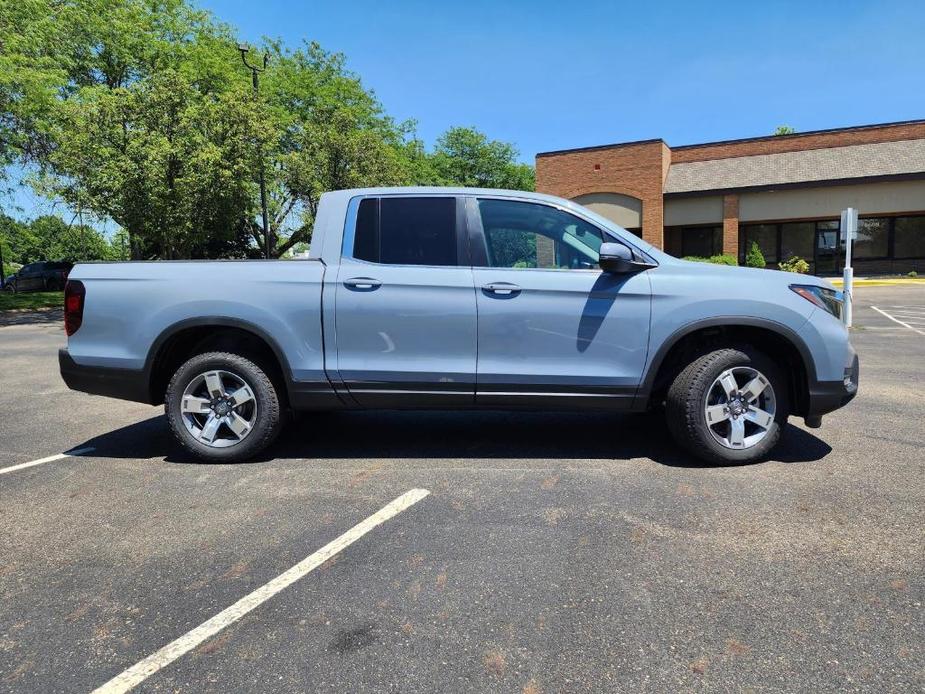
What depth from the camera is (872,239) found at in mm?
33000

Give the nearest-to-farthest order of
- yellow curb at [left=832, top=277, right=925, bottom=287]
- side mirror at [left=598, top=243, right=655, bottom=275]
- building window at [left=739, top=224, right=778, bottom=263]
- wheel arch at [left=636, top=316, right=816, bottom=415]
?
1. side mirror at [left=598, top=243, right=655, bottom=275]
2. wheel arch at [left=636, top=316, right=816, bottom=415]
3. yellow curb at [left=832, top=277, right=925, bottom=287]
4. building window at [left=739, top=224, right=778, bottom=263]

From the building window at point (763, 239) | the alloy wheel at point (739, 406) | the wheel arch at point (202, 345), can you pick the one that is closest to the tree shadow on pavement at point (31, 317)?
the wheel arch at point (202, 345)

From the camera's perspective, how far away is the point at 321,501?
12.8 feet

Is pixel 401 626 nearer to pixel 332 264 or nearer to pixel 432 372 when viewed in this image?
pixel 432 372

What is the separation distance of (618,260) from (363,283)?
1747 mm

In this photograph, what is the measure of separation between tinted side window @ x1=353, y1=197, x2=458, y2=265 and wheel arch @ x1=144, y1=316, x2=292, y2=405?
3.05ft

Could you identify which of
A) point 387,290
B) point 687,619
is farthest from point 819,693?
point 387,290

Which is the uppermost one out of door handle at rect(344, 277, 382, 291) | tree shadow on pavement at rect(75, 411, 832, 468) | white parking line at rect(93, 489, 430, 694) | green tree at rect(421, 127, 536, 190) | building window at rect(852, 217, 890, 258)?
green tree at rect(421, 127, 536, 190)

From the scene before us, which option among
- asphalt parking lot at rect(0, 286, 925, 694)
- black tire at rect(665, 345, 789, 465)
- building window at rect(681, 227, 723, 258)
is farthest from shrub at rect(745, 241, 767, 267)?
black tire at rect(665, 345, 789, 465)

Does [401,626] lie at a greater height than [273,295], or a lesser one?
lesser

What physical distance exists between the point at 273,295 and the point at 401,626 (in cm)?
268

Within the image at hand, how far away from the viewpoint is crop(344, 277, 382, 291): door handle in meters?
4.46

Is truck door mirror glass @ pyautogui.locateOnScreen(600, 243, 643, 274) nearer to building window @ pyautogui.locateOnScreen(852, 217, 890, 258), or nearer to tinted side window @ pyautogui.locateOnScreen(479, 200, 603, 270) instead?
tinted side window @ pyautogui.locateOnScreen(479, 200, 603, 270)

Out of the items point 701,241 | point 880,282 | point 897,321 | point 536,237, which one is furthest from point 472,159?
point 536,237
